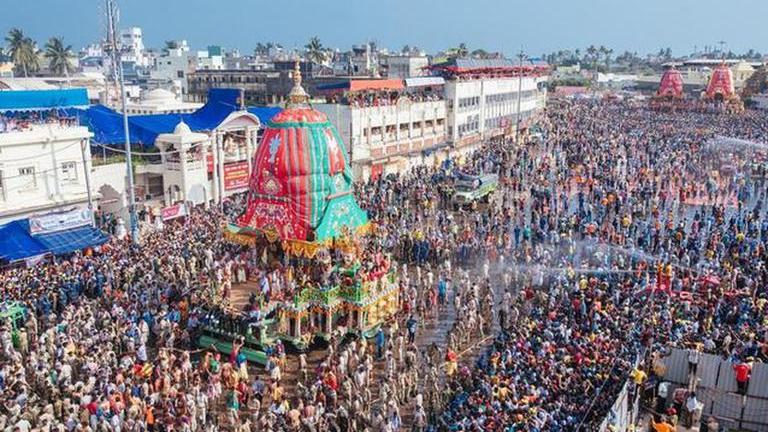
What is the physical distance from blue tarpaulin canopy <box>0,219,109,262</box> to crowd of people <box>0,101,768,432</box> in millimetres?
525

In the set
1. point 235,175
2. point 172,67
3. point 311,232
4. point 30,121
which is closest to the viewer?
point 311,232

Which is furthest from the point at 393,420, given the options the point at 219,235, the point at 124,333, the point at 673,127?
the point at 673,127

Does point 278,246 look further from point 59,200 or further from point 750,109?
point 750,109

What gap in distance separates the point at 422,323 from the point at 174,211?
13488 millimetres

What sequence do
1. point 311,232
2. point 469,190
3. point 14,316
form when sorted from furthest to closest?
point 469,190, point 311,232, point 14,316

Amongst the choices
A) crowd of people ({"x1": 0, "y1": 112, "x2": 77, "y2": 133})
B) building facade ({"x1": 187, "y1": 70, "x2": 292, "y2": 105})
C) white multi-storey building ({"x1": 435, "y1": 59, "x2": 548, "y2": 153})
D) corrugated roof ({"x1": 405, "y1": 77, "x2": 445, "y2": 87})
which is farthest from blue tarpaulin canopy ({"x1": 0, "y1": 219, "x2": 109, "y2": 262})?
building facade ({"x1": 187, "y1": 70, "x2": 292, "y2": 105})

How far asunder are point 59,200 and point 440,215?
49.9 feet

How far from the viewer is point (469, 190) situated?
3269 centimetres

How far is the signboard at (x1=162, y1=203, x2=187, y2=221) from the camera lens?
2794 centimetres

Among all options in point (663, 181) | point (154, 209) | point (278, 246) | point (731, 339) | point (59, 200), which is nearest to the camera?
point (731, 339)

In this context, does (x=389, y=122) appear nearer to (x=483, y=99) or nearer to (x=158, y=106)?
Answer: (x=483, y=99)

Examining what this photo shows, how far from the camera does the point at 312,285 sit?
17.9 m

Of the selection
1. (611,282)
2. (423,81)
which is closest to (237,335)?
(611,282)

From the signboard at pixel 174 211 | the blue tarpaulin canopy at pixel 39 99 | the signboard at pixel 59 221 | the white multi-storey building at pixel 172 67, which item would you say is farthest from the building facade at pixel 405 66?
the signboard at pixel 59 221
